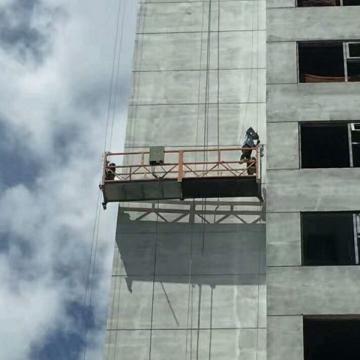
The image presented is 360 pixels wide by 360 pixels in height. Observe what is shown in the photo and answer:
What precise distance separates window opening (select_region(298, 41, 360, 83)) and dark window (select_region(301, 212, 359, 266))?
23.0ft

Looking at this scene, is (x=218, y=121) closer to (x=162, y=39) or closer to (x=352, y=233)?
(x=162, y=39)

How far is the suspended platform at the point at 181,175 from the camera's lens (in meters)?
38.3

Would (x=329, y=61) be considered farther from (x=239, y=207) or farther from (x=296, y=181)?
(x=239, y=207)

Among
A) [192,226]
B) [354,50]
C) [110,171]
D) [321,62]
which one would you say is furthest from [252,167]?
[354,50]

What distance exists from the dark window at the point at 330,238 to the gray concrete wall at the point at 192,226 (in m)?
3.77

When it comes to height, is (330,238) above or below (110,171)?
below

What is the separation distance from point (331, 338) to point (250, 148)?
8.78 metres

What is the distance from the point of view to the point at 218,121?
41.4m

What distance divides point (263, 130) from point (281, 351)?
12411 millimetres

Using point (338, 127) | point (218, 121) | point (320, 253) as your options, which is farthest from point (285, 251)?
point (218, 121)

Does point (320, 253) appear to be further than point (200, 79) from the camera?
No

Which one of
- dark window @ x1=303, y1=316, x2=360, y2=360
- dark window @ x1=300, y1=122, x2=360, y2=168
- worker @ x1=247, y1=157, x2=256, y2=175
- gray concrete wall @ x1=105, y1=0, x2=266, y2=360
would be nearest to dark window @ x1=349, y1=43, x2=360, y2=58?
dark window @ x1=300, y1=122, x2=360, y2=168

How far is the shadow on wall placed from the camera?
37.7 m

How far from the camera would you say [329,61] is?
131ft
